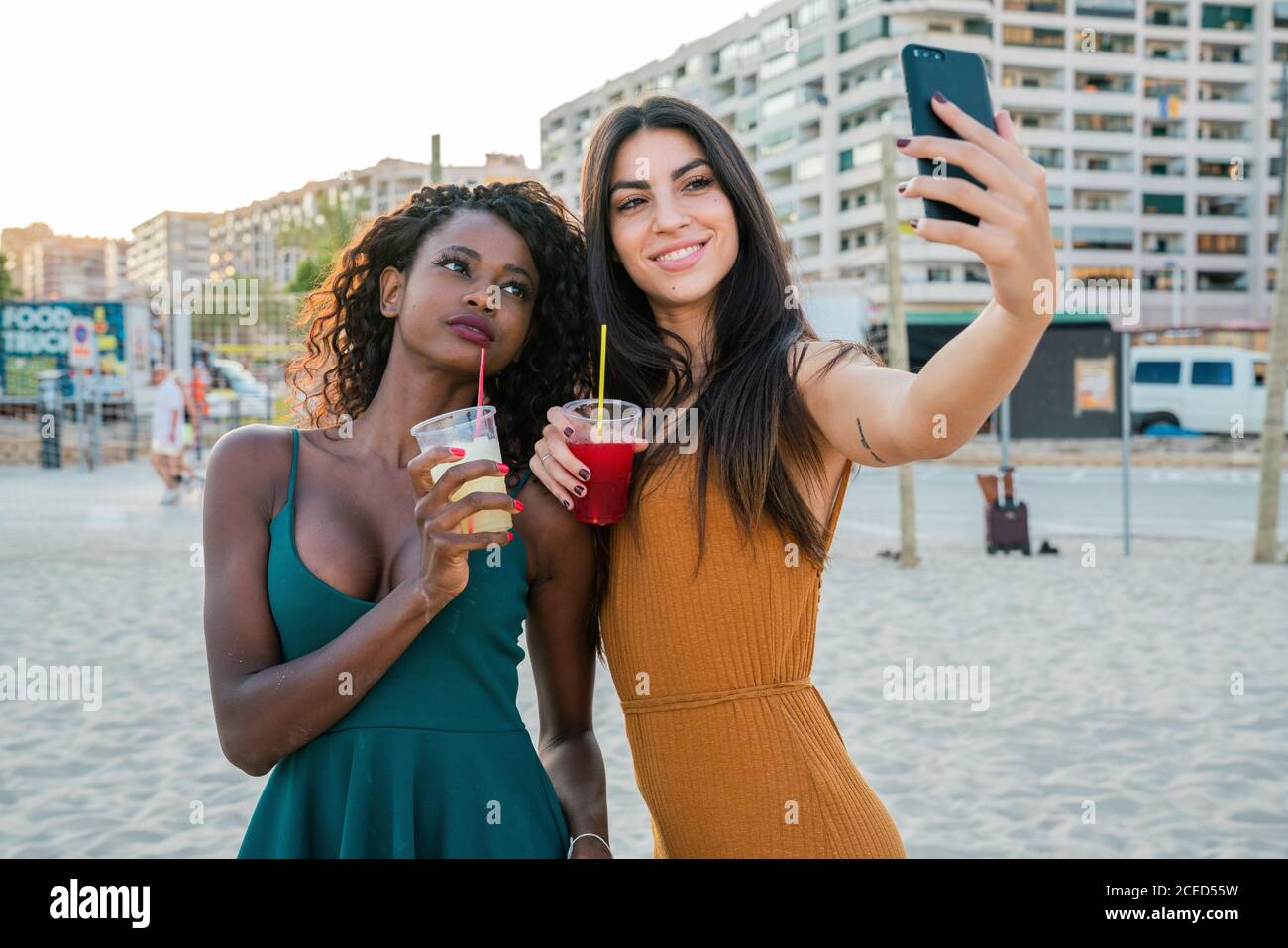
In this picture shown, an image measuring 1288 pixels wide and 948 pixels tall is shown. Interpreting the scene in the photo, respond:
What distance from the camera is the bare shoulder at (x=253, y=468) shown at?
1.77 m

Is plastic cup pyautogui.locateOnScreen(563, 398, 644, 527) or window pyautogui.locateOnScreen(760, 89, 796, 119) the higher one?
window pyautogui.locateOnScreen(760, 89, 796, 119)

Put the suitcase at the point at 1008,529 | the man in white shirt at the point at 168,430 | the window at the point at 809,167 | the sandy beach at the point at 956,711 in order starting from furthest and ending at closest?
the window at the point at 809,167, the man in white shirt at the point at 168,430, the suitcase at the point at 1008,529, the sandy beach at the point at 956,711

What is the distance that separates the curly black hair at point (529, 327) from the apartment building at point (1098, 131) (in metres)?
59.6

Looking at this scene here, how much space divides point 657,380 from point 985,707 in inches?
182

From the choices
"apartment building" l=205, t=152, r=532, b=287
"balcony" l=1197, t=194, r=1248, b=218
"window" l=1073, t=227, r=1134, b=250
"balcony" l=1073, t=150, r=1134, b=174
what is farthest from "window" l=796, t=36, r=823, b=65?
"apartment building" l=205, t=152, r=532, b=287

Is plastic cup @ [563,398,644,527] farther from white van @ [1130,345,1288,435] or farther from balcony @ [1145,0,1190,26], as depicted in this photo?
balcony @ [1145,0,1190,26]

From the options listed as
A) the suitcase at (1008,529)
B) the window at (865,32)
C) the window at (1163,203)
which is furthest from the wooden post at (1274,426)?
the window at (1163,203)

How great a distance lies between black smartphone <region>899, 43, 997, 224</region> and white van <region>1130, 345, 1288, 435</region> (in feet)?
79.8

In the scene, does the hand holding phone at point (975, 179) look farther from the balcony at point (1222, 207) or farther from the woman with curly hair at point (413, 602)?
the balcony at point (1222, 207)

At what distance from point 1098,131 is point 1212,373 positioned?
1815 inches

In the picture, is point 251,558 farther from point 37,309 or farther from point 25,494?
point 37,309

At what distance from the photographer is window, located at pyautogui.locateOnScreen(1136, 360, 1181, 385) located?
24359 millimetres

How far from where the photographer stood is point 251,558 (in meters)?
1.74
